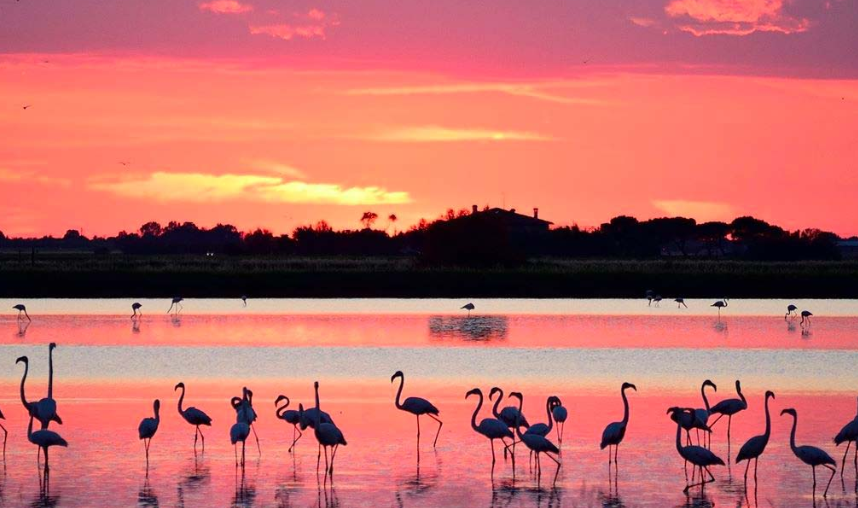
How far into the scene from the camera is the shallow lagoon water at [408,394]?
13180 millimetres

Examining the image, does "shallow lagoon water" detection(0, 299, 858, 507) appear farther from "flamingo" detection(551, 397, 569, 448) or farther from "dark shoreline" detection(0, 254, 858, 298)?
"dark shoreline" detection(0, 254, 858, 298)

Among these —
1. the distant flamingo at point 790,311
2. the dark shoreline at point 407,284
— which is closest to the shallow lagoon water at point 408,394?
the distant flamingo at point 790,311

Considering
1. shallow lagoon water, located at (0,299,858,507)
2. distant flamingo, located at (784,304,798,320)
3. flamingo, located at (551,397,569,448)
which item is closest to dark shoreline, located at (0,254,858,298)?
distant flamingo, located at (784,304,798,320)

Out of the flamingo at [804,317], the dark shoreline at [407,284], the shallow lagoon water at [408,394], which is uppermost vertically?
the dark shoreline at [407,284]

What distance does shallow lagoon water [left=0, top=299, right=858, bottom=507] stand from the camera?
1318 centimetres

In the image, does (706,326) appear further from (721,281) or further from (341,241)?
(341,241)

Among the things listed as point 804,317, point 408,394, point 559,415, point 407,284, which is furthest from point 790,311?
point 559,415

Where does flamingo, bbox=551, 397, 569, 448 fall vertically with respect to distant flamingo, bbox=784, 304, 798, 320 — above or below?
below

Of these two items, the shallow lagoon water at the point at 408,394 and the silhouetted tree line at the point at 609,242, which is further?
the silhouetted tree line at the point at 609,242

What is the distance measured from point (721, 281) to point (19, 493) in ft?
182

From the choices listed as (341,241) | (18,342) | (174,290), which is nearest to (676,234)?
(341,241)

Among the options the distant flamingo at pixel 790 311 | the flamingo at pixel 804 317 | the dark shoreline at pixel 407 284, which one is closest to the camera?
the flamingo at pixel 804 317

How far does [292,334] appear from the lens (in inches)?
1433

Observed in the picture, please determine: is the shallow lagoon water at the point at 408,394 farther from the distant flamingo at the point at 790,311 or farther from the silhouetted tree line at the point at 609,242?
the silhouetted tree line at the point at 609,242
